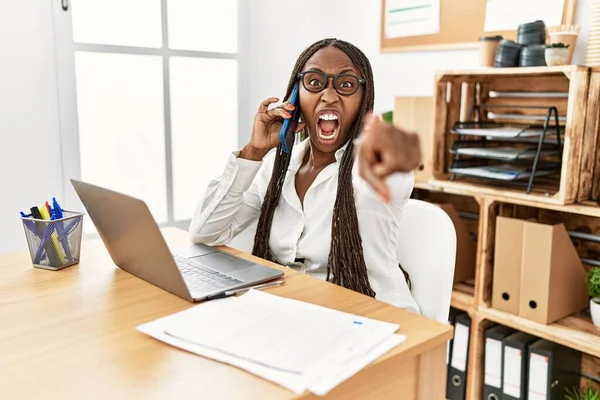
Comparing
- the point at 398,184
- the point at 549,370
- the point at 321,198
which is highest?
the point at 398,184

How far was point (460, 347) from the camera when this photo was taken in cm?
204

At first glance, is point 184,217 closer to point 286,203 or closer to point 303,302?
point 286,203

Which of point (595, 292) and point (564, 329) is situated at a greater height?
point (595, 292)

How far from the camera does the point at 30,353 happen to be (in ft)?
2.64

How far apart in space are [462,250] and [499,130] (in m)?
0.47

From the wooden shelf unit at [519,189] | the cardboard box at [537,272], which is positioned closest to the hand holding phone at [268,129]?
the wooden shelf unit at [519,189]

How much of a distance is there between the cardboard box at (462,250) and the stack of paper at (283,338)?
3.97 ft

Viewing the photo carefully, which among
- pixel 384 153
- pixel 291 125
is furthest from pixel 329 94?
pixel 384 153

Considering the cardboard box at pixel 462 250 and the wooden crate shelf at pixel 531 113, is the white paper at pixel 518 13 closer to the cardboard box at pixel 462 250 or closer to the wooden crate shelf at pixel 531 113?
the wooden crate shelf at pixel 531 113

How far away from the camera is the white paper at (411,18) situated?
2.26m

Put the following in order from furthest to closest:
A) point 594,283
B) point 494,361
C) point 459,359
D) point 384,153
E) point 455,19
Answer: point 455,19
point 459,359
point 494,361
point 594,283
point 384,153

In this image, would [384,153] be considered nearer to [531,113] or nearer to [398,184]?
[398,184]

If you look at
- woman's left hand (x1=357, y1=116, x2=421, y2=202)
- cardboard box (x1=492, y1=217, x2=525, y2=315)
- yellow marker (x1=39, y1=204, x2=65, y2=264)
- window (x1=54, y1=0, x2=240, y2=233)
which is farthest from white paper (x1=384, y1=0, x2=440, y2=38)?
woman's left hand (x1=357, y1=116, x2=421, y2=202)

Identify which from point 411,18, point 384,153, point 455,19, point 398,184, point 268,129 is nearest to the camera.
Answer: point 384,153
